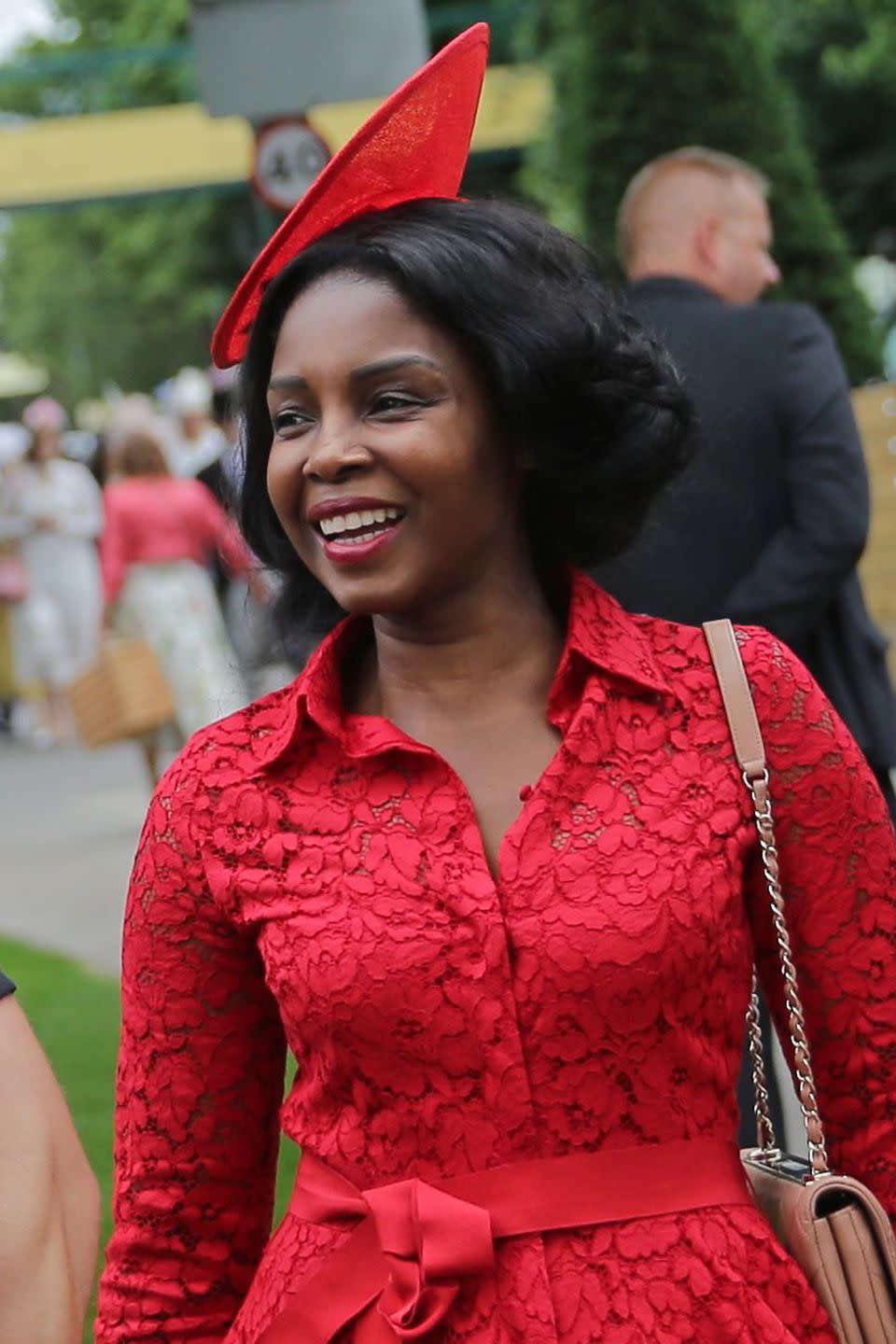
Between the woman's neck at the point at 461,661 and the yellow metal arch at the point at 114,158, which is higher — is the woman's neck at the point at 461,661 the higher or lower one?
the lower one

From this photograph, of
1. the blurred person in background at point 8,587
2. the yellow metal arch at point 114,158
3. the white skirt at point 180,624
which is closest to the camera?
the white skirt at point 180,624

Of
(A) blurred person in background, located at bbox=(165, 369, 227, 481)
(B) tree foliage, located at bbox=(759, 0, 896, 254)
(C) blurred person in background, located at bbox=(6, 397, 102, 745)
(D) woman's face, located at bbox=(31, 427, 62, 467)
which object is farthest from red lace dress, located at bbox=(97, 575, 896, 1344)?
(B) tree foliage, located at bbox=(759, 0, 896, 254)

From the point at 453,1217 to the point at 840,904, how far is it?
50cm

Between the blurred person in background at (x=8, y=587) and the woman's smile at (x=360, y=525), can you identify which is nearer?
the woman's smile at (x=360, y=525)

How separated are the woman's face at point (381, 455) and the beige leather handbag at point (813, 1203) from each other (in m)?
0.31

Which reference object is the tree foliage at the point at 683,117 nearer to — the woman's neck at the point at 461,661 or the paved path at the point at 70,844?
the paved path at the point at 70,844

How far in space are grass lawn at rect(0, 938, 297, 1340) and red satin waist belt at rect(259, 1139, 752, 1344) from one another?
339 centimetres

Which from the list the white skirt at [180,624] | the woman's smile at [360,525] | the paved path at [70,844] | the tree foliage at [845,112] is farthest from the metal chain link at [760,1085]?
the tree foliage at [845,112]

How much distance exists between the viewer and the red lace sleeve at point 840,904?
251cm

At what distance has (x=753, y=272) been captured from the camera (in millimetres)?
5746

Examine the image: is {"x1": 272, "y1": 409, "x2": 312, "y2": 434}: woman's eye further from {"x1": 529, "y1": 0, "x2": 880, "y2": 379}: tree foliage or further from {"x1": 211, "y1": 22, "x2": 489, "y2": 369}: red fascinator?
{"x1": 529, "y1": 0, "x2": 880, "y2": 379}: tree foliage

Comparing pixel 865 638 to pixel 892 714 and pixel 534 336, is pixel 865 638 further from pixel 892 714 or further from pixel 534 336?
pixel 534 336

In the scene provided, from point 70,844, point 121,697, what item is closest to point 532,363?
point 121,697

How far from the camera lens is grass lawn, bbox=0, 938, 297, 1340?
20.9 feet
